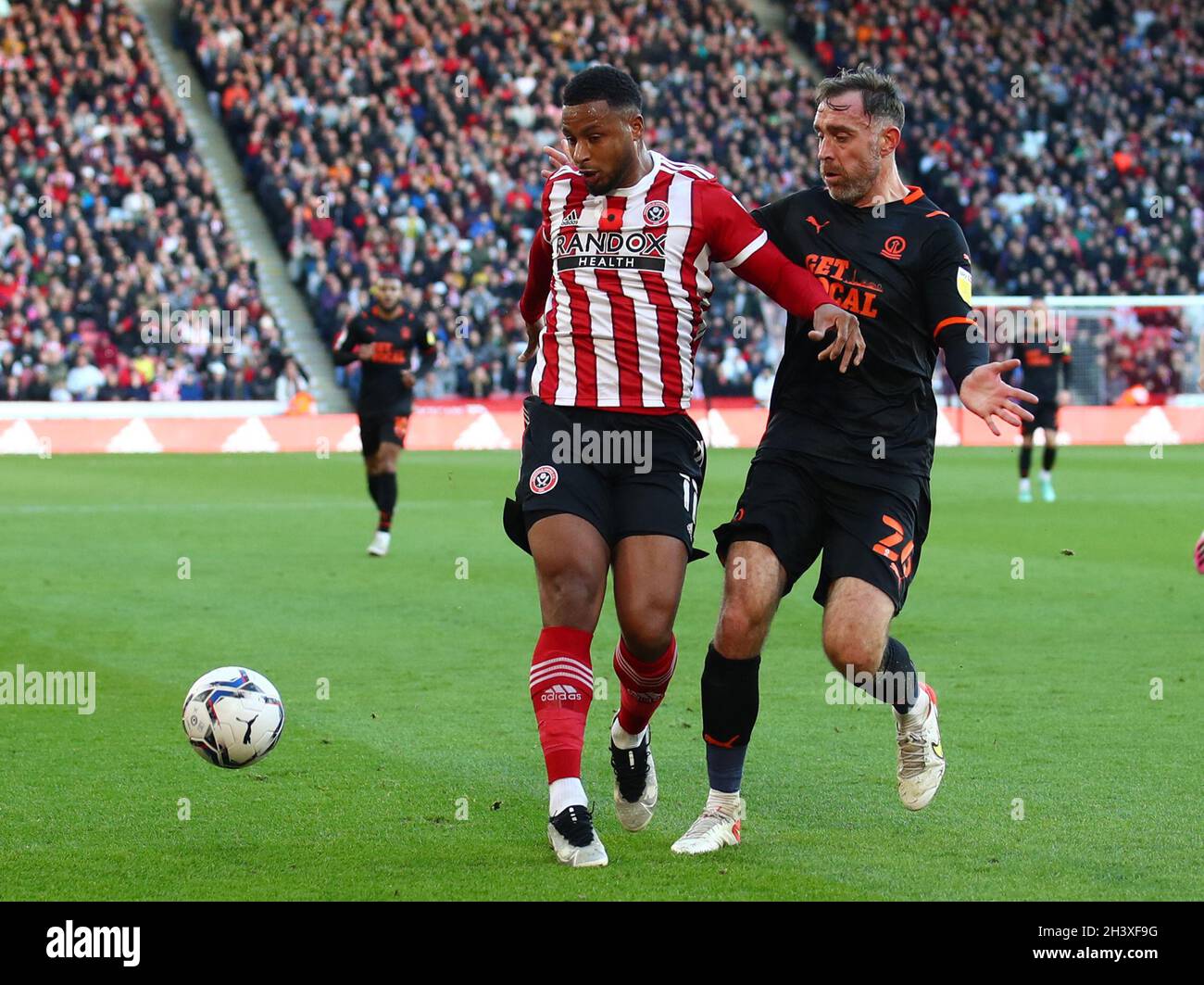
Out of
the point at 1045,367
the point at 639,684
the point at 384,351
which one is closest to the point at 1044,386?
the point at 1045,367

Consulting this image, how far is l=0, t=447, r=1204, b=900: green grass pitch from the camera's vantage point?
4.91 m

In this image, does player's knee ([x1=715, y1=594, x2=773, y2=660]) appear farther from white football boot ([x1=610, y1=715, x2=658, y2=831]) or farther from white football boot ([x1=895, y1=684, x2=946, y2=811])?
white football boot ([x1=895, y1=684, x2=946, y2=811])

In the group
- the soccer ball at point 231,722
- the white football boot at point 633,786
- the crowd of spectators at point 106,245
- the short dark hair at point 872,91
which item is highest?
the crowd of spectators at point 106,245

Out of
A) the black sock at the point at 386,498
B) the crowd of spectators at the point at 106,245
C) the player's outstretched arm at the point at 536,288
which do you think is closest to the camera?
the player's outstretched arm at the point at 536,288

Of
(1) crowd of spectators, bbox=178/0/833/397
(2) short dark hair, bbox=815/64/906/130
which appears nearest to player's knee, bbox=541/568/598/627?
(2) short dark hair, bbox=815/64/906/130

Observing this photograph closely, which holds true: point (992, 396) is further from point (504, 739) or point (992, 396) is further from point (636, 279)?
point (504, 739)

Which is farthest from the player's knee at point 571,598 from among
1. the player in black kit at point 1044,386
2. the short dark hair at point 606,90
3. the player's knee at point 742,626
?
the player in black kit at point 1044,386

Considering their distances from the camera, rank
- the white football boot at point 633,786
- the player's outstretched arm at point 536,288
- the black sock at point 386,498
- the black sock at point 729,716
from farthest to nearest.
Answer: the black sock at point 386,498 → the player's outstretched arm at point 536,288 → the white football boot at point 633,786 → the black sock at point 729,716

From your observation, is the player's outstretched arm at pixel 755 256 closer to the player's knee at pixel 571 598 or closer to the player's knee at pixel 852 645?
the player's knee at pixel 852 645

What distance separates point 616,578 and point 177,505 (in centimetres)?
1378

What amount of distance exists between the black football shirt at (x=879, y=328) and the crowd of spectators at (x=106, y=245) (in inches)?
925

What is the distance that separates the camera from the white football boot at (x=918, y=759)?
Answer: 18.1 ft

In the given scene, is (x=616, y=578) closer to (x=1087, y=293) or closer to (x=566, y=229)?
(x=566, y=229)

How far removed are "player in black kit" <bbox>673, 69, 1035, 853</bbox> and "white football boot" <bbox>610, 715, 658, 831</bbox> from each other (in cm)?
26
